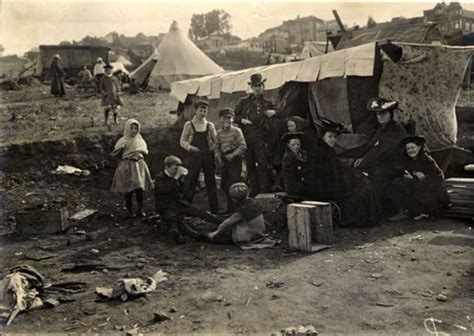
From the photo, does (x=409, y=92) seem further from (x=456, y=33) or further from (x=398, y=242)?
(x=456, y=33)

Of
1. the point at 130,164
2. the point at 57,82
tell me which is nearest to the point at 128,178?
the point at 130,164

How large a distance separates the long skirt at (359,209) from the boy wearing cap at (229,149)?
170 cm

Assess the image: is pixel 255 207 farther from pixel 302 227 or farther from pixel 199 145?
pixel 199 145

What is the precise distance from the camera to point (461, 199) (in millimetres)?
6426

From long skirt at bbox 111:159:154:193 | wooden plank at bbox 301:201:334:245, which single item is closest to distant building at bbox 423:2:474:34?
long skirt at bbox 111:159:154:193

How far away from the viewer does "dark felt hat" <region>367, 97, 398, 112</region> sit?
284 inches

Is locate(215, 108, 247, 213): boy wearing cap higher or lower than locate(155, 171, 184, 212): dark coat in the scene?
higher

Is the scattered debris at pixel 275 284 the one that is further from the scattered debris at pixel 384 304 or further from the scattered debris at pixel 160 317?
the scattered debris at pixel 160 317

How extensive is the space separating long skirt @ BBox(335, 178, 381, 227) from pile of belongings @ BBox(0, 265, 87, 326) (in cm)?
334

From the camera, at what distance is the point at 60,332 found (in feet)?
12.6

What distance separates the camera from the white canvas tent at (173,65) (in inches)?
813

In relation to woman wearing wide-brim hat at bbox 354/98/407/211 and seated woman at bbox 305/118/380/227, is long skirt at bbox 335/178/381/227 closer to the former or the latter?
seated woman at bbox 305/118/380/227

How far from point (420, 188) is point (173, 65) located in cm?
→ 1589

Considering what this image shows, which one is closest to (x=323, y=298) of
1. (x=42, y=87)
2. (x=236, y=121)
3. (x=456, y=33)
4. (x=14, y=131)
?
(x=236, y=121)
